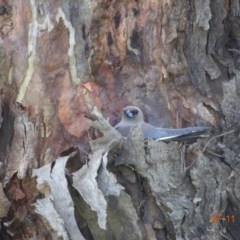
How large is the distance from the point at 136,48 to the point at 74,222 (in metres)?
0.48

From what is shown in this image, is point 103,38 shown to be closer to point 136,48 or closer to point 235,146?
point 136,48

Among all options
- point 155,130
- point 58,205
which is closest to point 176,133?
point 155,130

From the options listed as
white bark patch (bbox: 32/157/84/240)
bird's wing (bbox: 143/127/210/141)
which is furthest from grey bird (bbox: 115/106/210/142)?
white bark patch (bbox: 32/157/84/240)

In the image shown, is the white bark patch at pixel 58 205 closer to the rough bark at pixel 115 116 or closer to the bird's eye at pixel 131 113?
the rough bark at pixel 115 116

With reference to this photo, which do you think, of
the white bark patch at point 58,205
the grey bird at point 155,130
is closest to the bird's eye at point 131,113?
the grey bird at point 155,130

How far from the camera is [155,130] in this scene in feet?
4.93

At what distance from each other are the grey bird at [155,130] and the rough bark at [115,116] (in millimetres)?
34

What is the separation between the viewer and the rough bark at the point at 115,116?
1.35m

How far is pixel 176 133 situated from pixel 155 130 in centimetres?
5

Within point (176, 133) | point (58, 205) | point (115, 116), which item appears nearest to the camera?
point (58, 205)

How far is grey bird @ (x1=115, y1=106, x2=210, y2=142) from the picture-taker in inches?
57.9

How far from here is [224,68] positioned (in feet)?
5.38

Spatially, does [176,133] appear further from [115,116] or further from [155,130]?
[115,116]

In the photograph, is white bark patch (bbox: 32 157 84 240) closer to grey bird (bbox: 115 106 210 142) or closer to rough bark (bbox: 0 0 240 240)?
rough bark (bbox: 0 0 240 240)
